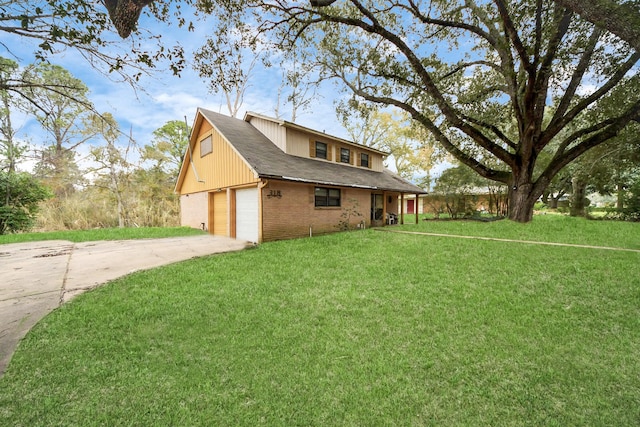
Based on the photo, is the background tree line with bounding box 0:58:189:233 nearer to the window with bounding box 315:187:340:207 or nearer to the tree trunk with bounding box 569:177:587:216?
the window with bounding box 315:187:340:207

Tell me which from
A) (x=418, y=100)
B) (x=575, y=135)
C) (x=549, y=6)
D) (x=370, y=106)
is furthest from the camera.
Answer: (x=370, y=106)

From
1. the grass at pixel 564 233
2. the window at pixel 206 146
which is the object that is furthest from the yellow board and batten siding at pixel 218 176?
the grass at pixel 564 233

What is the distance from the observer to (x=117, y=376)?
93.9 inches

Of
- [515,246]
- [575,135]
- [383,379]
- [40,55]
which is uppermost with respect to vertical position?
[575,135]

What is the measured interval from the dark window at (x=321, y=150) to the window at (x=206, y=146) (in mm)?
5503

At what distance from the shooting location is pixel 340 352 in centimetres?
278

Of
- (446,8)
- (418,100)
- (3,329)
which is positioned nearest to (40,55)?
(3,329)

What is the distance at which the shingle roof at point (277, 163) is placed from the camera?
9.56 metres

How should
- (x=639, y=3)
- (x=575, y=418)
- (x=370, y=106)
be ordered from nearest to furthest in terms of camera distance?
(x=575, y=418) → (x=639, y=3) → (x=370, y=106)

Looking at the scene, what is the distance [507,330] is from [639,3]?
6134 mm

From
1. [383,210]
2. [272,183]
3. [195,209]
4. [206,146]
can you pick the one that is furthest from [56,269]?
[383,210]

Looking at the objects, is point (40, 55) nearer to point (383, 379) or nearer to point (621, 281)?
point (383, 379)

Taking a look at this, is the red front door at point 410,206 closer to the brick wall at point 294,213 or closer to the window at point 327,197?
the brick wall at point 294,213

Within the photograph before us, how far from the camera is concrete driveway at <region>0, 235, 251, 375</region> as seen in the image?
3496 millimetres
